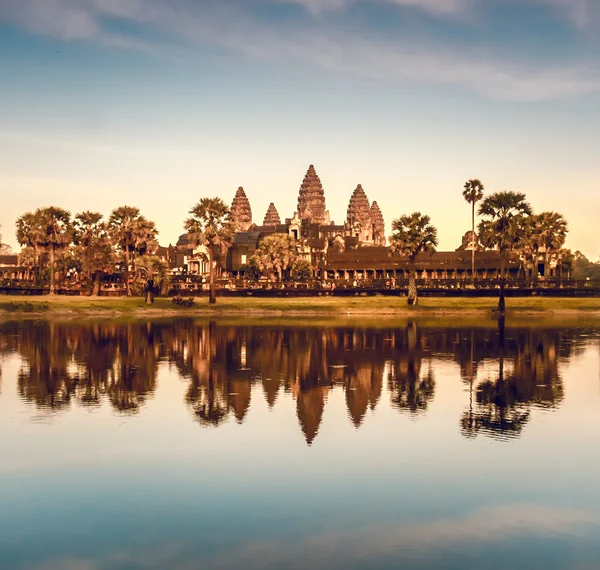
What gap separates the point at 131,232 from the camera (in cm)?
12250

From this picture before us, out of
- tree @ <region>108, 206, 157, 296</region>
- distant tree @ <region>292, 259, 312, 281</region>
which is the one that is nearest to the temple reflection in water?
tree @ <region>108, 206, 157, 296</region>

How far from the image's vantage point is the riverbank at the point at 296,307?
100562 mm

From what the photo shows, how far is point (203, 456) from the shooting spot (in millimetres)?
27031

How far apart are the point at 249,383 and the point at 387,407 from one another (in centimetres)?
911

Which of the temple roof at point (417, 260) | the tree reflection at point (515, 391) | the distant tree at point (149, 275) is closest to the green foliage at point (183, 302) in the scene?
the distant tree at point (149, 275)

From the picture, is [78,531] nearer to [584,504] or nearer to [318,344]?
[584,504]

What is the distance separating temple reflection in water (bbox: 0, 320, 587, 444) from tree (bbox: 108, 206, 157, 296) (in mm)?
44111

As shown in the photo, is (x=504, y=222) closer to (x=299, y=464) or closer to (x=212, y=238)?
(x=212, y=238)

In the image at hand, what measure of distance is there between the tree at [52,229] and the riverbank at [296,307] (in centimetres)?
1703

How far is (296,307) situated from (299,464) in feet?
262

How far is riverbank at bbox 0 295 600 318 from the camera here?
100562 millimetres

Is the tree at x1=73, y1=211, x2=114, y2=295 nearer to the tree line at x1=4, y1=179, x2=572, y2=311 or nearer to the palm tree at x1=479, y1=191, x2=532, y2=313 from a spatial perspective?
the tree line at x1=4, y1=179, x2=572, y2=311

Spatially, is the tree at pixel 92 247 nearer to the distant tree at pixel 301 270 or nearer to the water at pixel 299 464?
the distant tree at pixel 301 270

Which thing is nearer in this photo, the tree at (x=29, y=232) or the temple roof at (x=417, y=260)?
the tree at (x=29, y=232)
